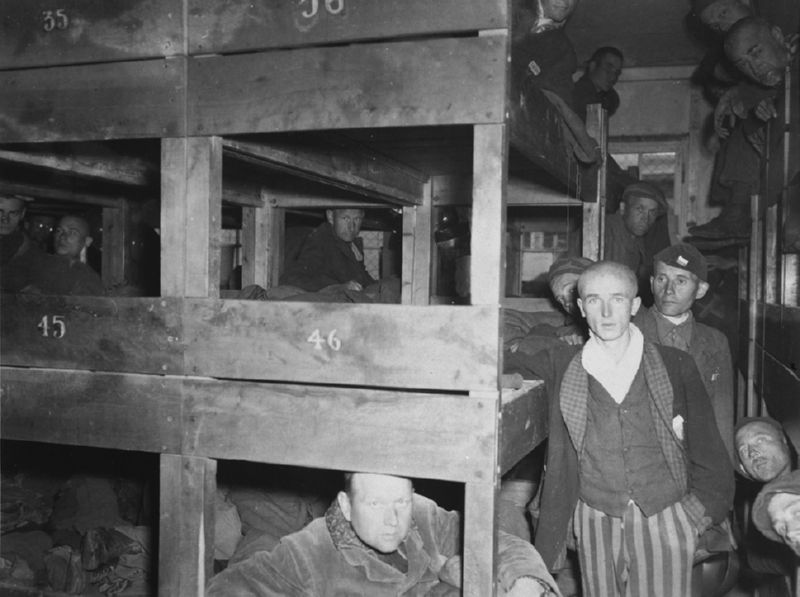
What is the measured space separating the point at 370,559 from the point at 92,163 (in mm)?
2805

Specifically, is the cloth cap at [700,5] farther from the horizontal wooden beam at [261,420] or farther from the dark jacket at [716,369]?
the horizontal wooden beam at [261,420]

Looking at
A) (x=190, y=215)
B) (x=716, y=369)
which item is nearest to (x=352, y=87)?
(x=190, y=215)

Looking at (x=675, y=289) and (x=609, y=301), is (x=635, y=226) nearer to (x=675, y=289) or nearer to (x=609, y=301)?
(x=675, y=289)

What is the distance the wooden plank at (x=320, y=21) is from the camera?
93.1 inches

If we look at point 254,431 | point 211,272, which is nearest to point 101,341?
point 211,272

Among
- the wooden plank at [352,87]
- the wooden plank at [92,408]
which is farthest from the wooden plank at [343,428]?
the wooden plank at [352,87]

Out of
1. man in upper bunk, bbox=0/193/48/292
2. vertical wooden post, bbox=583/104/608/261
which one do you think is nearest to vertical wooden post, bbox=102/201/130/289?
man in upper bunk, bbox=0/193/48/292

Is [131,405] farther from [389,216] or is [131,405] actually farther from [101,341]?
[389,216]

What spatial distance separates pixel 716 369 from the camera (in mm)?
4355

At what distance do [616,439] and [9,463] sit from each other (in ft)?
21.3

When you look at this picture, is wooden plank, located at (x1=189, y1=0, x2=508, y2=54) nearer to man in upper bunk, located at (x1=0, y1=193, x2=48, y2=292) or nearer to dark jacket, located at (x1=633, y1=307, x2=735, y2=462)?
dark jacket, located at (x1=633, y1=307, x2=735, y2=462)

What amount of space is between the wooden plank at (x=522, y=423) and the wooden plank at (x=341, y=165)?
1.58 metres

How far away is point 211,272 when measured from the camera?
2.70m

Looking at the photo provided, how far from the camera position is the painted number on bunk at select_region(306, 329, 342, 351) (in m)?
2.51
